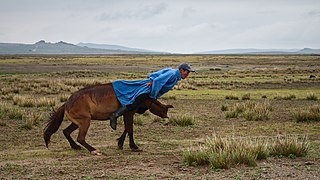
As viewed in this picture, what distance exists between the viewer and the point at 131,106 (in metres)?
10.2

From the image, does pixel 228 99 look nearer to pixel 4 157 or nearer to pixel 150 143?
pixel 150 143

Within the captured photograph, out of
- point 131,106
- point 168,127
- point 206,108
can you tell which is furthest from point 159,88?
point 206,108

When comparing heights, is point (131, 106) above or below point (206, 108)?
above

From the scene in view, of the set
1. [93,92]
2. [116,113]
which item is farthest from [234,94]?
[93,92]

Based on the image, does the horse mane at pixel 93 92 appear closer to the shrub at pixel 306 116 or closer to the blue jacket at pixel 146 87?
the blue jacket at pixel 146 87

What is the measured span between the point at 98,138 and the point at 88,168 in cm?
435

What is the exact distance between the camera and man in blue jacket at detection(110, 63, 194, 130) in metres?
10.0

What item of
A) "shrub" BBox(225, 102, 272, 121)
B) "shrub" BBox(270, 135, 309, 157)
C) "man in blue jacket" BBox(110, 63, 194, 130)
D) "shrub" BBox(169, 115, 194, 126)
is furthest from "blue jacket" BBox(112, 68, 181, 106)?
"shrub" BBox(225, 102, 272, 121)

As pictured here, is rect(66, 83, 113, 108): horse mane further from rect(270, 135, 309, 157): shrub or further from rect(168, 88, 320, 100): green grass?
rect(168, 88, 320, 100): green grass

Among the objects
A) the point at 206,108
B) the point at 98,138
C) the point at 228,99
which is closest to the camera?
the point at 98,138

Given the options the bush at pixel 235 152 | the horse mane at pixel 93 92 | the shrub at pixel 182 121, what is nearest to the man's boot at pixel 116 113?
the horse mane at pixel 93 92

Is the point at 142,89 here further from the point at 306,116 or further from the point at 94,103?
the point at 306,116

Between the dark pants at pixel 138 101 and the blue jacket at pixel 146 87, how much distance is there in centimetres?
7

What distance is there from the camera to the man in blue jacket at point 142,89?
10.0 m
